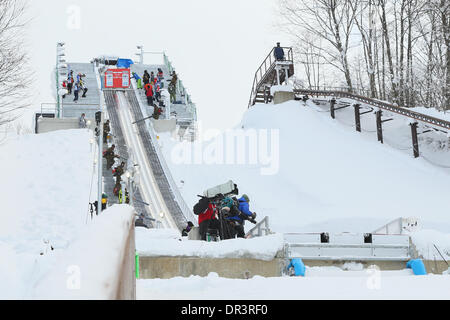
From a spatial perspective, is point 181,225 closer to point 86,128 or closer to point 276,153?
point 276,153

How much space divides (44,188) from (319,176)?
991 cm

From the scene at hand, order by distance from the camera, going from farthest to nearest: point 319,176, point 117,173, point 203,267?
1. point 117,173
2. point 319,176
3. point 203,267

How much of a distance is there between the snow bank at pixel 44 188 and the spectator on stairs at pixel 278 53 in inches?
395

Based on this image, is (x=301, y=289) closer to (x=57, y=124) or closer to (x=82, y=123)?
(x=82, y=123)

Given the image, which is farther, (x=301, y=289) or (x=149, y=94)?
(x=149, y=94)

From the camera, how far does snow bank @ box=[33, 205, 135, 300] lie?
1.73m

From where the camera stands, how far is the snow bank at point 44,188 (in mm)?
16516

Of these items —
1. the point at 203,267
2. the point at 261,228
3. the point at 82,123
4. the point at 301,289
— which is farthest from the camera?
the point at 82,123

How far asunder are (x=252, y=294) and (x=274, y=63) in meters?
26.5

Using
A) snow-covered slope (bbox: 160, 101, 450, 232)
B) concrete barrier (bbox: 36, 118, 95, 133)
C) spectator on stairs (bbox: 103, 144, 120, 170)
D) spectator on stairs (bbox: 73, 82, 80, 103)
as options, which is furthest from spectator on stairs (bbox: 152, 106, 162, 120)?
spectator on stairs (bbox: 103, 144, 120, 170)

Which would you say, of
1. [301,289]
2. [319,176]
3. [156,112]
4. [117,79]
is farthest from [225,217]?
[117,79]

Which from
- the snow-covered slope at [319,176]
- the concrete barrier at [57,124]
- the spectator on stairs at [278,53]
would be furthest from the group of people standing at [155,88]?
the spectator on stairs at [278,53]

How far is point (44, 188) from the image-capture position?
21562 millimetres

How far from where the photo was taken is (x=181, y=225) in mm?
21047
